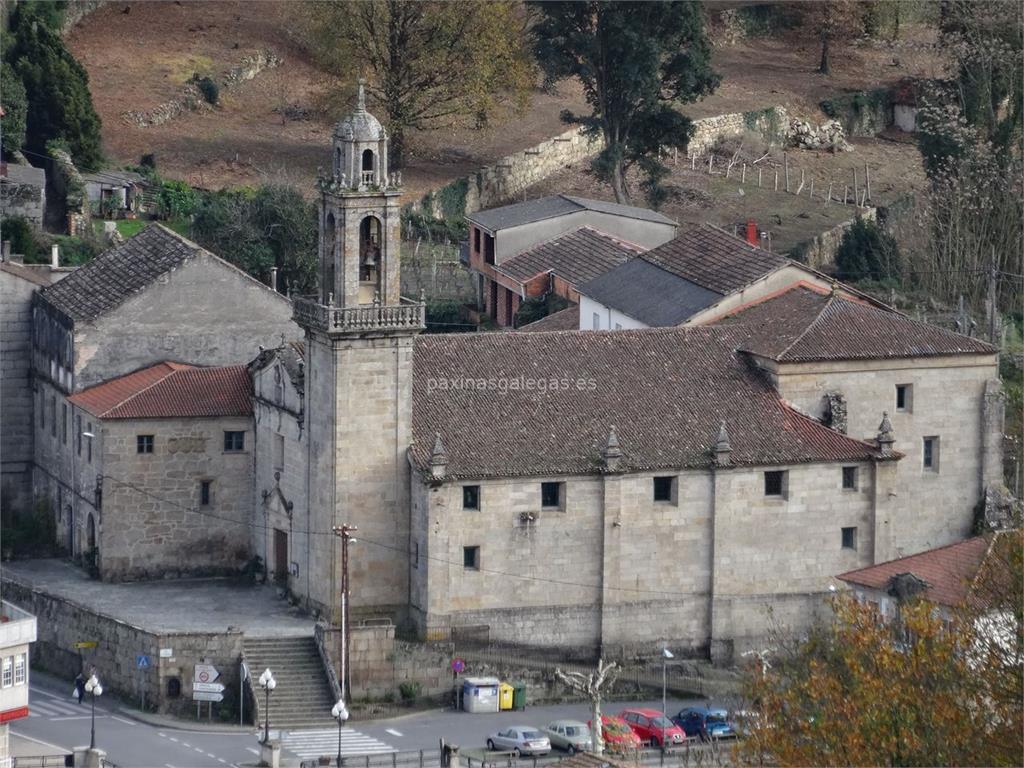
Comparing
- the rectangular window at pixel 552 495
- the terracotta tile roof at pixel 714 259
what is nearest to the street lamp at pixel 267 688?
the rectangular window at pixel 552 495

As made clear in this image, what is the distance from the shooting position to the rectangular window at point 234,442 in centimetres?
11300

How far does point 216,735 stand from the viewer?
342 feet

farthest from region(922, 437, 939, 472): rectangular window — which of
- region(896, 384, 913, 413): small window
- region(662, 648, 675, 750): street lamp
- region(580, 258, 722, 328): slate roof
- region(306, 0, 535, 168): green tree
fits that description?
region(306, 0, 535, 168): green tree

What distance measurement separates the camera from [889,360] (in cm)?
11269

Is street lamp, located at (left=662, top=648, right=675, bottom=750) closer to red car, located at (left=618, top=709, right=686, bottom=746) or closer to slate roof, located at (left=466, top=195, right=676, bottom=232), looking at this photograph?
red car, located at (left=618, top=709, right=686, bottom=746)

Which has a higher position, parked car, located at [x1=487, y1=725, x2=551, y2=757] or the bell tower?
the bell tower

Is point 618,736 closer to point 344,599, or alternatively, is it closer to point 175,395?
point 344,599

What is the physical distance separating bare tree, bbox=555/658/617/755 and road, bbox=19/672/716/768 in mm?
795

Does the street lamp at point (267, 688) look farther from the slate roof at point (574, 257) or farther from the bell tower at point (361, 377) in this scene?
the slate roof at point (574, 257)

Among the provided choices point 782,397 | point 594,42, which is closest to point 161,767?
point 782,397

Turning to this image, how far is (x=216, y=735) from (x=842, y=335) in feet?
76.9

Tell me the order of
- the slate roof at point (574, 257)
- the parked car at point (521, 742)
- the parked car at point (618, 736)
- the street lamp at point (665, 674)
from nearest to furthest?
the parked car at point (618, 736) → the parked car at point (521, 742) → the street lamp at point (665, 674) → the slate roof at point (574, 257)

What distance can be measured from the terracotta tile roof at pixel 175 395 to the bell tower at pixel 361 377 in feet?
17.6

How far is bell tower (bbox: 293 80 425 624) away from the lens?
107m
